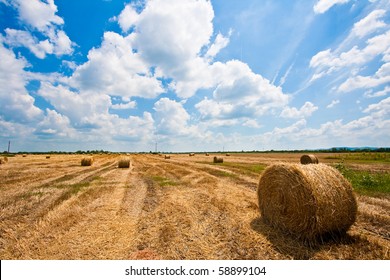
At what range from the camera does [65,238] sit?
6.16 m

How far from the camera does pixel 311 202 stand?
234 inches

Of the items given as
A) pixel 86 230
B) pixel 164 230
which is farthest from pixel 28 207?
pixel 164 230

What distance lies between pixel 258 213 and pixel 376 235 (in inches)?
126

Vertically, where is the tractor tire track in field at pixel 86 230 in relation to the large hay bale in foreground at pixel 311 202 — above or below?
below

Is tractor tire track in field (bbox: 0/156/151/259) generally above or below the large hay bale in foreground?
below

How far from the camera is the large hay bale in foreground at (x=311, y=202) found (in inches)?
233

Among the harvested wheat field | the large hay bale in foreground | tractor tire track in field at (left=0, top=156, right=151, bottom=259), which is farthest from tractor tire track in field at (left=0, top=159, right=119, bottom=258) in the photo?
the large hay bale in foreground

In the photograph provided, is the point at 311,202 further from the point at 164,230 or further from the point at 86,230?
the point at 86,230

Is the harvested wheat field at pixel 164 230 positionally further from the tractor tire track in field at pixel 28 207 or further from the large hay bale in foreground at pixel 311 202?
the large hay bale in foreground at pixel 311 202

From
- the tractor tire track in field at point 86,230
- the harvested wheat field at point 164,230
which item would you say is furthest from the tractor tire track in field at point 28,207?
the tractor tire track in field at point 86,230

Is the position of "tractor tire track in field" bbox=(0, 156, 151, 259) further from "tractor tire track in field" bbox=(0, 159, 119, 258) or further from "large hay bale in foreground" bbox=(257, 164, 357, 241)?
"large hay bale in foreground" bbox=(257, 164, 357, 241)

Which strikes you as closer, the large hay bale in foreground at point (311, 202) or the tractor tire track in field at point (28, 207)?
the large hay bale in foreground at point (311, 202)

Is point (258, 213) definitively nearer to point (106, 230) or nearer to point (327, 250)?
point (327, 250)

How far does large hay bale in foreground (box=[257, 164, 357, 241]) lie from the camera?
591 centimetres
